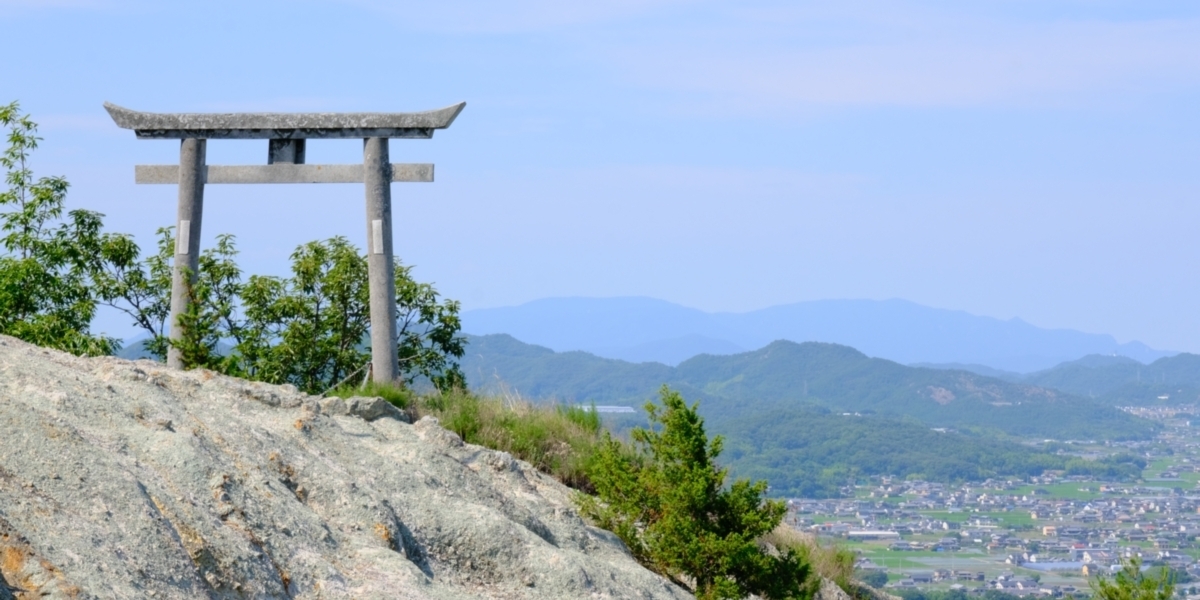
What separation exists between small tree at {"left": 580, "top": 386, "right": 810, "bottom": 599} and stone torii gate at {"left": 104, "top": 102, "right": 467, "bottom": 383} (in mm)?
3749

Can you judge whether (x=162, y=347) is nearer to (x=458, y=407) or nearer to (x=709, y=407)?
(x=458, y=407)

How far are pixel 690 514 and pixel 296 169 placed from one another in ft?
20.1

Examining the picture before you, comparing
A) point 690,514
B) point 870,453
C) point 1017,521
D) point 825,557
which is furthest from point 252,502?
point 870,453

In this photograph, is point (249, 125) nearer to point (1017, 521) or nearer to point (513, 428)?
point (513, 428)

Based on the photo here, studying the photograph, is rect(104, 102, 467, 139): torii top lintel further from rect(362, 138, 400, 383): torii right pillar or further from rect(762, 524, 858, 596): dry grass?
rect(762, 524, 858, 596): dry grass

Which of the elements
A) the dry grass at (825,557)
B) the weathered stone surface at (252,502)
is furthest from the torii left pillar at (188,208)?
the dry grass at (825,557)

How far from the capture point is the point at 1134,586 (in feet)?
42.8

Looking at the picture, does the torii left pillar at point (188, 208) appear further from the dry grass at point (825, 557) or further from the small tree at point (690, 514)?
the dry grass at point (825, 557)

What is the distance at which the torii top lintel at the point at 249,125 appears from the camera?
1391 centimetres

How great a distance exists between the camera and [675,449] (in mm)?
10734

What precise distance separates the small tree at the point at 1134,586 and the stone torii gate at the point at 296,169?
6997mm

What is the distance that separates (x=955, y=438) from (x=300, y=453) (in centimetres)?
13220

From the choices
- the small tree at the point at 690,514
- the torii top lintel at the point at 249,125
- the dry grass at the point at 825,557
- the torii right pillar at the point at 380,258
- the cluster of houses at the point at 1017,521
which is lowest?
the cluster of houses at the point at 1017,521

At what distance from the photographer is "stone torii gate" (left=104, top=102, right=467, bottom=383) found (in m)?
13.9
